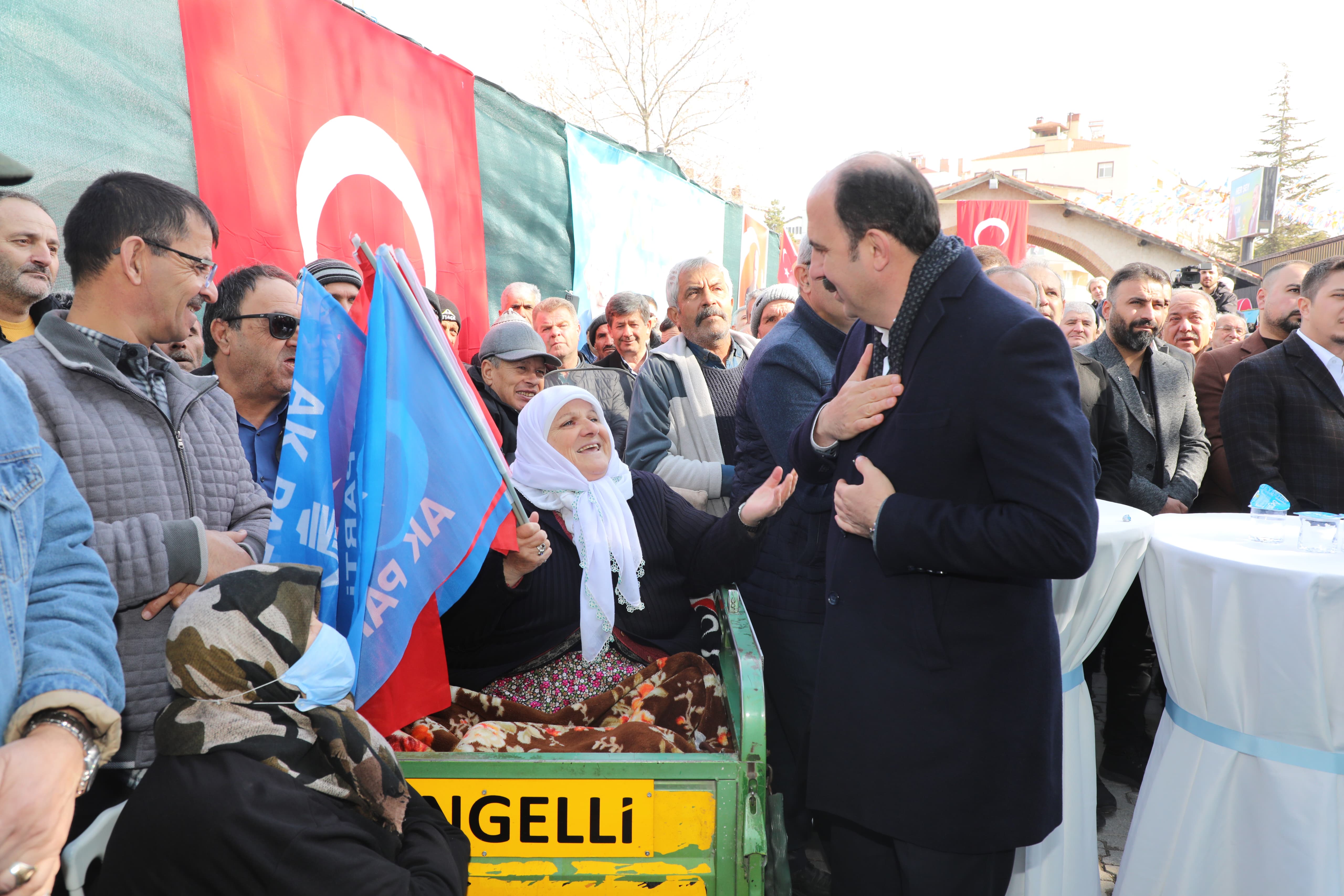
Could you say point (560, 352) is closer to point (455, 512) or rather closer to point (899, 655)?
point (455, 512)

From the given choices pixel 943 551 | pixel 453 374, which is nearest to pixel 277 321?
pixel 453 374

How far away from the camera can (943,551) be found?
5.31 ft

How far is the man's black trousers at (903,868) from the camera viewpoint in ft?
5.74

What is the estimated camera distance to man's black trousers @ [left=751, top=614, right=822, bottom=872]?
2691 mm

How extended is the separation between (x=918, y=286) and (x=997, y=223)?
18.6 meters

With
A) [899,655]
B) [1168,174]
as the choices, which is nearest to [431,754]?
[899,655]

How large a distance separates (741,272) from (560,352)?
27.4 feet

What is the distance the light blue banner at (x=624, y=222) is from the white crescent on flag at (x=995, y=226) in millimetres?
9949

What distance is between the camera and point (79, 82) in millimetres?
3012

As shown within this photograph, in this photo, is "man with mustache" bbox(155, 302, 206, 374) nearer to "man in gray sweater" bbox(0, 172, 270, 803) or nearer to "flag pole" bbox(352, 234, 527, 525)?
"man in gray sweater" bbox(0, 172, 270, 803)

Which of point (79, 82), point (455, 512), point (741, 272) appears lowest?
point (455, 512)

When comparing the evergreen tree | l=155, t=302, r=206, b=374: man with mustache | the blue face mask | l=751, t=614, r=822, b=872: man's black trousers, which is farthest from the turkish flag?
the evergreen tree

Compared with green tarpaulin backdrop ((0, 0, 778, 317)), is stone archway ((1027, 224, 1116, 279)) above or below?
above

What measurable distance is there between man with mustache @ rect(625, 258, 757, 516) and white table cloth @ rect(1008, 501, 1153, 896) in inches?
52.5
